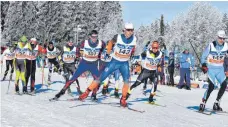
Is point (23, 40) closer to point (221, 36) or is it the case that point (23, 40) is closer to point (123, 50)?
point (123, 50)

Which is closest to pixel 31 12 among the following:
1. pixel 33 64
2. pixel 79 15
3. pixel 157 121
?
pixel 79 15

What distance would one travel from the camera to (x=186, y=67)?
76.6 ft

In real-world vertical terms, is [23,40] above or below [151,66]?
above

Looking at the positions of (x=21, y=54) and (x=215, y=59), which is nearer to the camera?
(x=215, y=59)

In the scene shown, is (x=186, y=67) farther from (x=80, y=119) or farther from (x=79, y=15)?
(x=79, y=15)

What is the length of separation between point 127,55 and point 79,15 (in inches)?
3102

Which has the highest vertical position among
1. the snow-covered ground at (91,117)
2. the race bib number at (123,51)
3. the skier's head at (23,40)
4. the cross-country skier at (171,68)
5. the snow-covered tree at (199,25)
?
the snow-covered tree at (199,25)

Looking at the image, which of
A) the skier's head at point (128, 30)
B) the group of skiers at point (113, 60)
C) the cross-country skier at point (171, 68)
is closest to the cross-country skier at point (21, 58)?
the group of skiers at point (113, 60)

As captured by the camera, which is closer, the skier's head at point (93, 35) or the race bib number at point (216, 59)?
the race bib number at point (216, 59)

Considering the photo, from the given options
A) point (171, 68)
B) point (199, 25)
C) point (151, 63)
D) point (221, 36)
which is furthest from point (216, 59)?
point (199, 25)

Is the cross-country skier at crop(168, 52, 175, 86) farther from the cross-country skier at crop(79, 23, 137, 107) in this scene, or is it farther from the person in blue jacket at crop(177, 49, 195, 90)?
the cross-country skier at crop(79, 23, 137, 107)

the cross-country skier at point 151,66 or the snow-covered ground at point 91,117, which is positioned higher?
the cross-country skier at point 151,66

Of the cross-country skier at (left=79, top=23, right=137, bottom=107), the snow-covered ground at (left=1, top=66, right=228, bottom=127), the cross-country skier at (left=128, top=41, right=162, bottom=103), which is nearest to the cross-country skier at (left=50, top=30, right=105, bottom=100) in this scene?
the cross-country skier at (left=79, top=23, right=137, bottom=107)

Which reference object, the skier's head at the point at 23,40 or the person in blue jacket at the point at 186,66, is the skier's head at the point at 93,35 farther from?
the person in blue jacket at the point at 186,66
